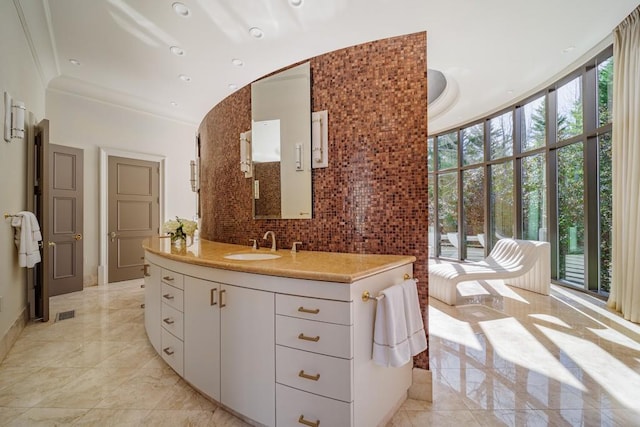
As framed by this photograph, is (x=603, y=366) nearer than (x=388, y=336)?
No

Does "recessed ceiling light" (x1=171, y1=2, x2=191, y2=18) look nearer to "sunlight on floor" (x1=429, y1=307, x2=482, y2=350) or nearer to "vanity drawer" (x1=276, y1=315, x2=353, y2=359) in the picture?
"vanity drawer" (x1=276, y1=315, x2=353, y2=359)

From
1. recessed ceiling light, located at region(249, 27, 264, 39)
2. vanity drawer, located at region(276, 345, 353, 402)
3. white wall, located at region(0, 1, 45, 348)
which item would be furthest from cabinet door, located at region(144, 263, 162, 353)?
recessed ceiling light, located at region(249, 27, 264, 39)

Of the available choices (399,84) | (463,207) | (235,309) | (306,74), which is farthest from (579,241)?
(235,309)

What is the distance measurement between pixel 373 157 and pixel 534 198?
4.18 meters

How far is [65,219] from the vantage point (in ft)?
13.6

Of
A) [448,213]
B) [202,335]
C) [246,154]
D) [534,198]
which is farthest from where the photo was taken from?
[448,213]

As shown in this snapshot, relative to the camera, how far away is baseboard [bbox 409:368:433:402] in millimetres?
1851

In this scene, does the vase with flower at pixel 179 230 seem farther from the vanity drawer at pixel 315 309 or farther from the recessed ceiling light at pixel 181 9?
the recessed ceiling light at pixel 181 9

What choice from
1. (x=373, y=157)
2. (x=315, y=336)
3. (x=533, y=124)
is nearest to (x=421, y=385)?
(x=315, y=336)

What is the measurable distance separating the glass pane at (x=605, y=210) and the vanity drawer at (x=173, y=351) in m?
4.96

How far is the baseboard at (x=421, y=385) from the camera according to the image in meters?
1.85

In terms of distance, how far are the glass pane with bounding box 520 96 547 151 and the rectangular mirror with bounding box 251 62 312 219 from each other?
4.35 metres

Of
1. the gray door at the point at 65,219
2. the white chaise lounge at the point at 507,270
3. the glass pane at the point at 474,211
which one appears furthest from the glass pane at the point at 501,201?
the gray door at the point at 65,219

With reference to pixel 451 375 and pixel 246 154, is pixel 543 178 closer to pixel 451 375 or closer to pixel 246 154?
pixel 451 375
